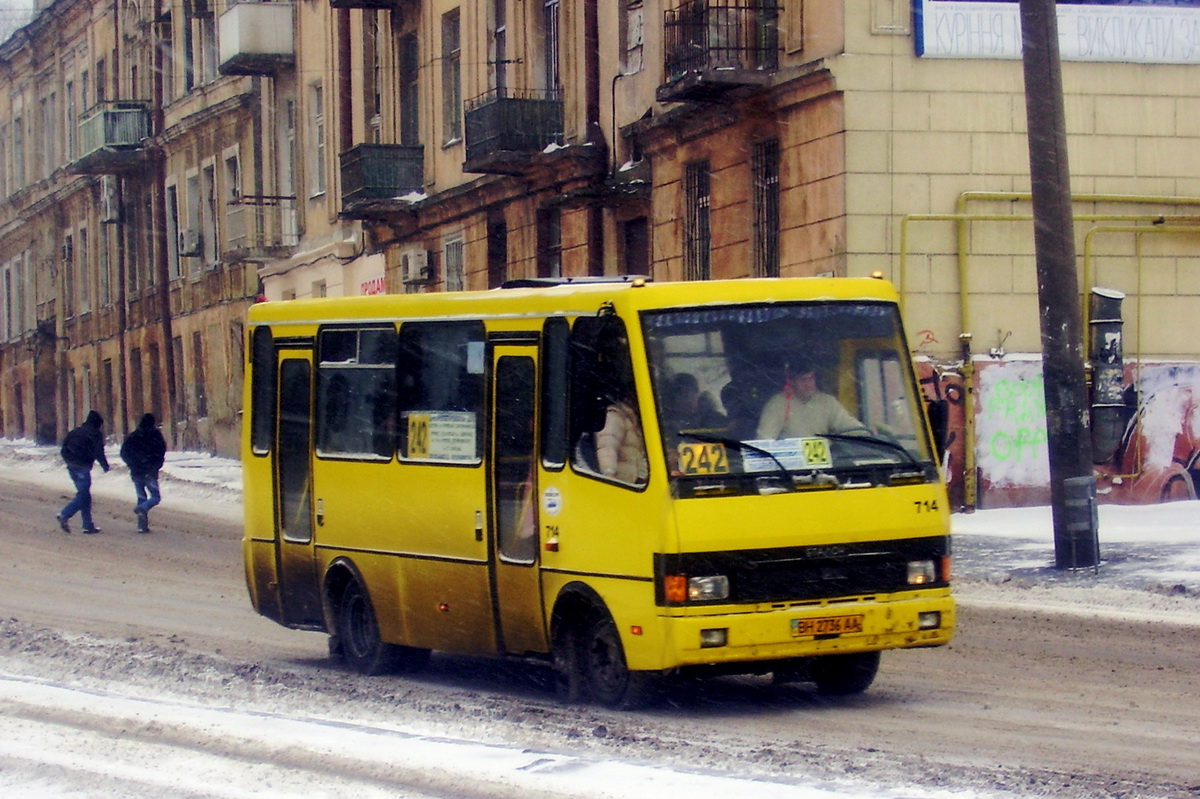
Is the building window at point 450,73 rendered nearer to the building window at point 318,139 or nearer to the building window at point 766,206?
the building window at point 318,139

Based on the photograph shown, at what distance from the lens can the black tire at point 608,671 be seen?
419 inches

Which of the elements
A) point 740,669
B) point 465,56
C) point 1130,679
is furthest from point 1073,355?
point 465,56

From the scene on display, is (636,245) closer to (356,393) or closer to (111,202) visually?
(356,393)

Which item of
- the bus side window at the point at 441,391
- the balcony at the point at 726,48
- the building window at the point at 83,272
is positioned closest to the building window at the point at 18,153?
the building window at the point at 83,272

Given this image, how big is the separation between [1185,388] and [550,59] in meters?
11.7

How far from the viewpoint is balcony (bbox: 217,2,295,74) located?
41719 millimetres

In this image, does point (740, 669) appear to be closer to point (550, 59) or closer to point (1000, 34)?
point (1000, 34)

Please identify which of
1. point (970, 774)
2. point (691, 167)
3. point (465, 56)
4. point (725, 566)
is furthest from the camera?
point (465, 56)

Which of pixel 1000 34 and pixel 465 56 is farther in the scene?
pixel 465 56

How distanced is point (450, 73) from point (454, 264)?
10.5ft

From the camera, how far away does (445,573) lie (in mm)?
12266

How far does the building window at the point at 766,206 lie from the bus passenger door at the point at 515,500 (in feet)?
45.4

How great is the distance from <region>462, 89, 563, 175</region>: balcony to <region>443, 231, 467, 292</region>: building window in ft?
14.0

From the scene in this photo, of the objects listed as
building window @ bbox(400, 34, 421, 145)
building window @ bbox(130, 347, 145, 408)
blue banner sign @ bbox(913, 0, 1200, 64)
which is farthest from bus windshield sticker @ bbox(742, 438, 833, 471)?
building window @ bbox(130, 347, 145, 408)
